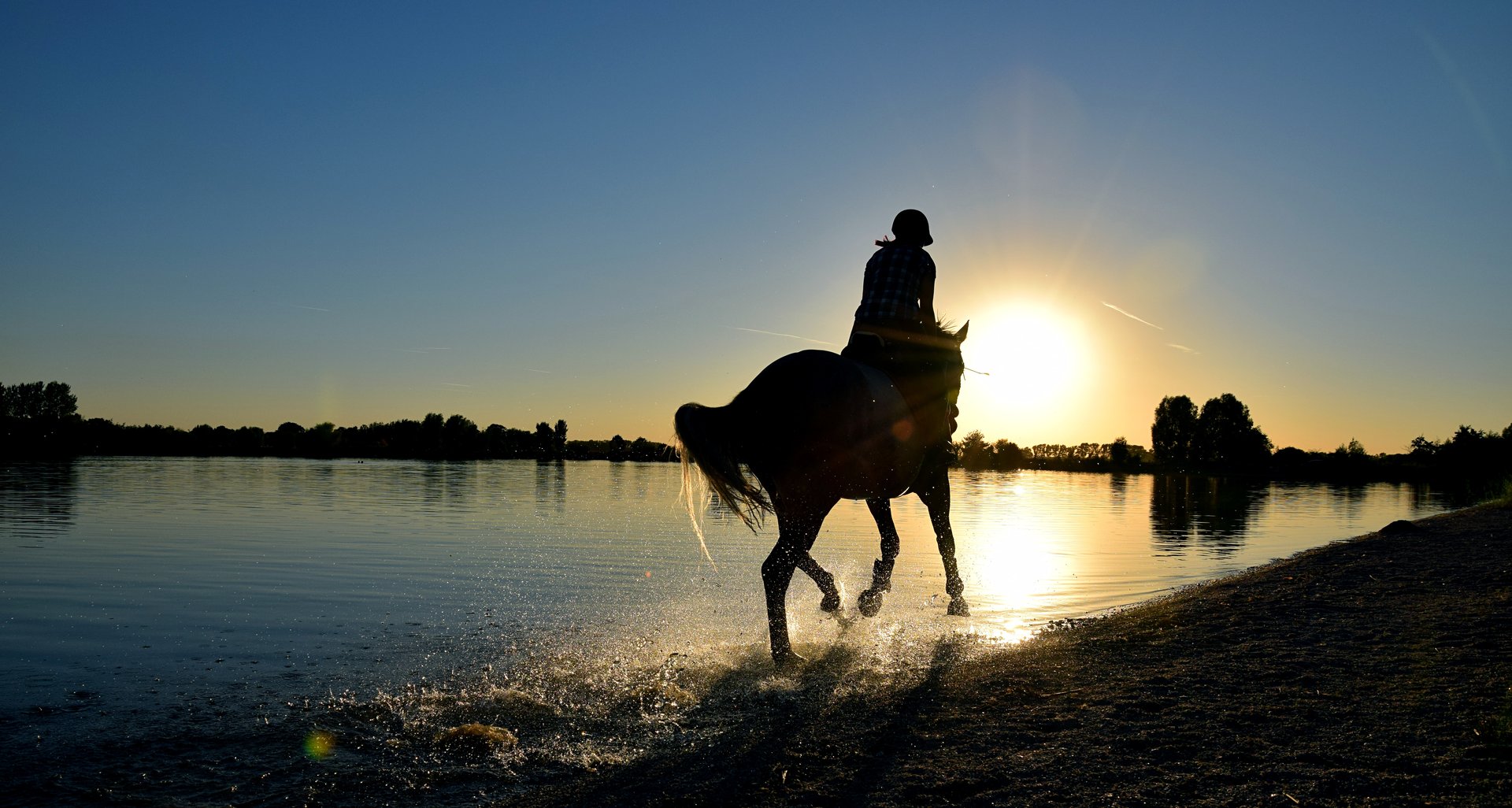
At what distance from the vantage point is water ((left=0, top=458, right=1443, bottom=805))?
4.27 meters

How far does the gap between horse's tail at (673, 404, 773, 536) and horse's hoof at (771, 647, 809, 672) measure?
99cm

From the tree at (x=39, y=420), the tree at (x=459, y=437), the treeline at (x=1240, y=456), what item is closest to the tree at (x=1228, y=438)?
the treeline at (x=1240, y=456)

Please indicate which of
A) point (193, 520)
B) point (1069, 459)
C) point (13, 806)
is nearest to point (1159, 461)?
point (1069, 459)

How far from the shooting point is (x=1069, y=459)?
138 metres

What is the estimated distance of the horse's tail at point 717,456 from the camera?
6711 mm

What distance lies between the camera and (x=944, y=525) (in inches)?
354

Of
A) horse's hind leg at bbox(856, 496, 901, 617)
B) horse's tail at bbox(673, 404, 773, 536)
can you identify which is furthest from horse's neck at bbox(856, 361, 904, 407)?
horse's tail at bbox(673, 404, 773, 536)

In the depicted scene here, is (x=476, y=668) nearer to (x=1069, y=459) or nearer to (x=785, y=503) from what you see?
(x=785, y=503)

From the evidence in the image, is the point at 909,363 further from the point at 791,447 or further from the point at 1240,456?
the point at 1240,456

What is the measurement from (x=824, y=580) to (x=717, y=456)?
1565 millimetres

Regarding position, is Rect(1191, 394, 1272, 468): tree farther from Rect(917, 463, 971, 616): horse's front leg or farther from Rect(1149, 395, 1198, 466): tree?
Rect(917, 463, 971, 616): horse's front leg

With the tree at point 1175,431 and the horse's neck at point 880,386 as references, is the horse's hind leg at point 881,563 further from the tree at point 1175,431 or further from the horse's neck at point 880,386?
the tree at point 1175,431

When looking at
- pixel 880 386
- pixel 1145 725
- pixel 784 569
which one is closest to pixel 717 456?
pixel 784 569

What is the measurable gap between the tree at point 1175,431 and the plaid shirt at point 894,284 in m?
136
